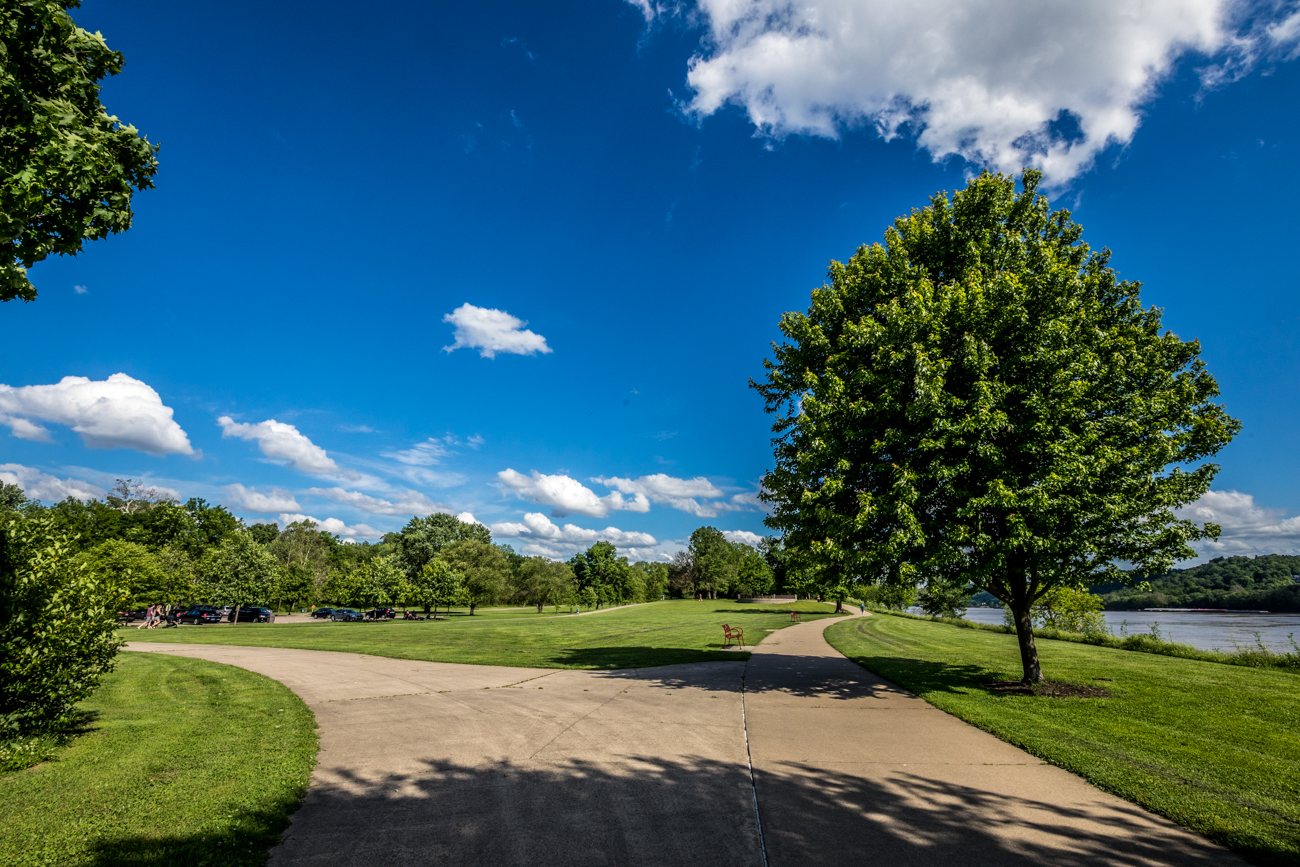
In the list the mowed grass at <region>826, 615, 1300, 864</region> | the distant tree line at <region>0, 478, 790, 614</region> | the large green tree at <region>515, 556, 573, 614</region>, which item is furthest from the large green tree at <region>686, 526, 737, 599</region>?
the mowed grass at <region>826, 615, 1300, 864</region>

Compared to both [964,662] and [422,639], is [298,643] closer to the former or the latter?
[422,639]

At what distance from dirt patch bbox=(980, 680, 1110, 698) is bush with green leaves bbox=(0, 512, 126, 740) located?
16247 millimetres

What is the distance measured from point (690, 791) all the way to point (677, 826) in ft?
2.87

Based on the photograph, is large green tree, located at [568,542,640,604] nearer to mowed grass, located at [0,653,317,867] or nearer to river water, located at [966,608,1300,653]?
river water, located at [966,608,1300,653]

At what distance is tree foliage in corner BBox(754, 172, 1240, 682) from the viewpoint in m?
10.3

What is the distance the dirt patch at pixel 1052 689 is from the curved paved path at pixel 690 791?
2704 mm

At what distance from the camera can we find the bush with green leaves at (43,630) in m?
6.70

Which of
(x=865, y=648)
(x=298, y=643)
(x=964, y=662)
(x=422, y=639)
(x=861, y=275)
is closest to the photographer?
(x=861, y=275)

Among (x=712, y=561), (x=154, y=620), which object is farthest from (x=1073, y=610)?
(x=712, y=561)

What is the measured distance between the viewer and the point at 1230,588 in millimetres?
94188

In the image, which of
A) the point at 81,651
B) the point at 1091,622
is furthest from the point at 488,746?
the point at 1091,622

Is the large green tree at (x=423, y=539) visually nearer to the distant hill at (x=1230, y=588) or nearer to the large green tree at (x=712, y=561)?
the large green tree at (x=712, y=561)

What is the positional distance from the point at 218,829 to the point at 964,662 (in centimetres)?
1913

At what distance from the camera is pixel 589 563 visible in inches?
3270
